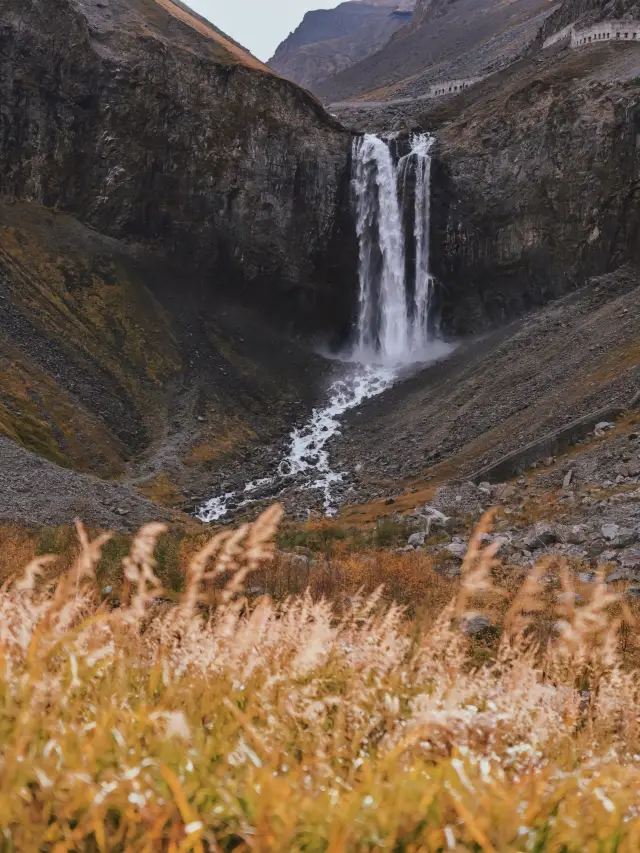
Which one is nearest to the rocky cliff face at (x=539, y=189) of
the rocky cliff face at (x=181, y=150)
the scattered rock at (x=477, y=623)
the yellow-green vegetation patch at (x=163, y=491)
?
the rocky cliff face at (x=181, y=150)

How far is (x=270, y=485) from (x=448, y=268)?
3133 cm

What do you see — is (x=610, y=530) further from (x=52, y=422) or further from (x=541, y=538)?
(x=52, y=422)

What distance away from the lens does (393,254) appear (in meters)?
56.7

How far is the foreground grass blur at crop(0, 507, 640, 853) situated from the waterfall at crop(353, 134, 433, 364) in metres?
53.3

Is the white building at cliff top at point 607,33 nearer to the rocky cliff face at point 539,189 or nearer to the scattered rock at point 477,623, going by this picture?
the rocky cliff face at point 539,189

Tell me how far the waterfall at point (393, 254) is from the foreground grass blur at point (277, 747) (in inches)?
2099

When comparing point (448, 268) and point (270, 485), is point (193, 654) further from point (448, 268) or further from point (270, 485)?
point (448, 268)

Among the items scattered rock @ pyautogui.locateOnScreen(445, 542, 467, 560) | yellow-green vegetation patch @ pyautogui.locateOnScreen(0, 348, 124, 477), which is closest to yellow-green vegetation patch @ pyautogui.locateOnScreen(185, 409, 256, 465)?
yellow-green vegetation patch @ pyautogui.locateOnScreen(0, 348, 124, 477)

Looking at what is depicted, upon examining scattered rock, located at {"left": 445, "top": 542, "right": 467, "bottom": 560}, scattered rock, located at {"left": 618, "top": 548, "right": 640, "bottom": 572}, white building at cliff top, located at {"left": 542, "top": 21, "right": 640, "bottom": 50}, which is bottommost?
scattered rock, located at {"left": 445, "top": 542, "right": 467, "bottom": 560}

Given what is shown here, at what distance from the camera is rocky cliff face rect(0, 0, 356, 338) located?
1945 inches

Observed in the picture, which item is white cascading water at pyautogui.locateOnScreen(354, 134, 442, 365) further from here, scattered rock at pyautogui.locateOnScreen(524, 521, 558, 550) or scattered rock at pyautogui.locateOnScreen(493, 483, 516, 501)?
scattered rock at pyautogui.locateOnScreen(524, 521, 558, 550)

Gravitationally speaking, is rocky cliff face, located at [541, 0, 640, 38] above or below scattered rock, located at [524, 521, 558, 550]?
above

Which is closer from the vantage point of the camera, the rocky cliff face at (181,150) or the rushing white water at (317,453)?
the rushing white water at (317,453)

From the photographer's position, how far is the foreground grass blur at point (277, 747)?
6.26ft
